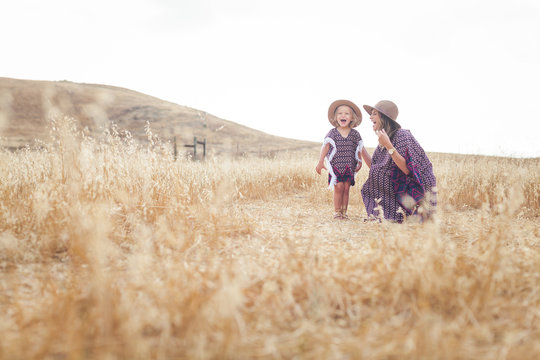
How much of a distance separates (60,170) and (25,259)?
37.6 inches

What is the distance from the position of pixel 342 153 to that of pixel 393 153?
2.76 ft

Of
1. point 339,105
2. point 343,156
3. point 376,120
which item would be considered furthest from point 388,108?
point 343,156

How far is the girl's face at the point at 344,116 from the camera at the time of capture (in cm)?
431

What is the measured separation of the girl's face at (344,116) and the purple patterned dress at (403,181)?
0.60m

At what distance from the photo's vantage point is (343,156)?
428 cm

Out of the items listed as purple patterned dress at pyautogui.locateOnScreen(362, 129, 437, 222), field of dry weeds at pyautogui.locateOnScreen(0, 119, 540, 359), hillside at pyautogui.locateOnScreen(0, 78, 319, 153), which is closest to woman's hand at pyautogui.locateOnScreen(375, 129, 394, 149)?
purple patterned dress at pyautogui.locateOnScreen(362, 129, 437, 222)

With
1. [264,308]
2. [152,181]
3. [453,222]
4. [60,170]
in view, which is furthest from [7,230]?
[453,222]

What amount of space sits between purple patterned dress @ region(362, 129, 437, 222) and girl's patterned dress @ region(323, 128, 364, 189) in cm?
31

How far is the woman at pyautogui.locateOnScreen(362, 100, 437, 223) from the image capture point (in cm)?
364

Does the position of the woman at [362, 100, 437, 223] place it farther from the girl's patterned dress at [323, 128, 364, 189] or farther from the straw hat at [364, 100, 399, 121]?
the girl's patterned dress at [323, 128, 364, 189]

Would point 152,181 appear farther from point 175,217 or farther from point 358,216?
point 358,216

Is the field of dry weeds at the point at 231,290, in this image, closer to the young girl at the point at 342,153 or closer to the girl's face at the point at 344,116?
the young girl at the point at 342,153

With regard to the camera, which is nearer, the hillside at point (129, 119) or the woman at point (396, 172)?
the woman at point (396, 172)

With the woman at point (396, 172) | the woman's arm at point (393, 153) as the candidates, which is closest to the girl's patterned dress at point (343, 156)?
the woman at point (396, 172)
